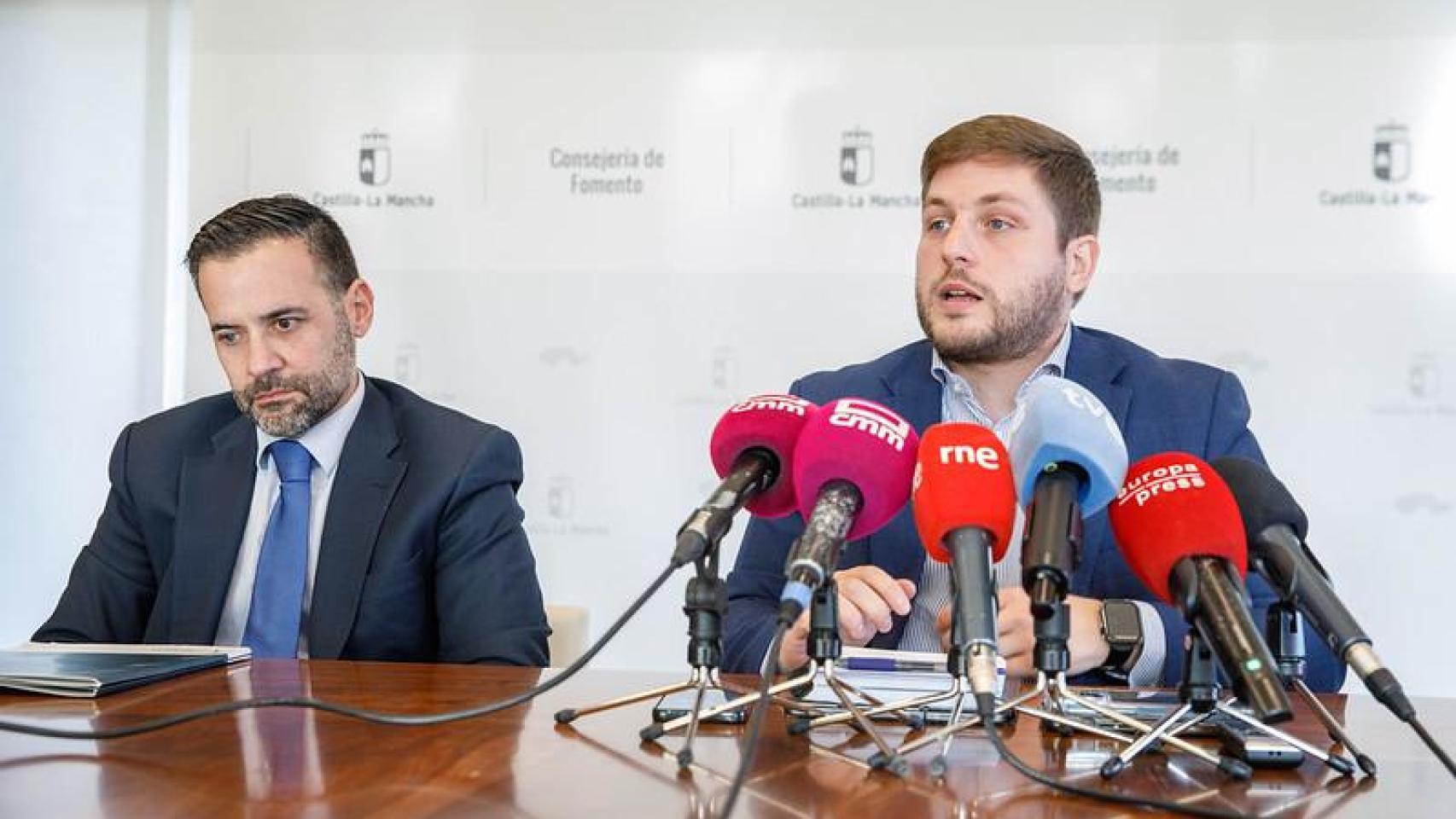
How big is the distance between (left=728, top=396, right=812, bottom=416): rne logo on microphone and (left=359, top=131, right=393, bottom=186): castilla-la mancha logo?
3.25m

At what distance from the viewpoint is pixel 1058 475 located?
1.19 metres

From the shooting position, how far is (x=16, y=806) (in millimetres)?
1079

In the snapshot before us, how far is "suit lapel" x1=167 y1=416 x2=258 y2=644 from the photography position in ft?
7.60

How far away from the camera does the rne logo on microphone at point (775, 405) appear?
1.36 m

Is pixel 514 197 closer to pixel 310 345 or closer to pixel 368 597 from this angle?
pixel 310 345

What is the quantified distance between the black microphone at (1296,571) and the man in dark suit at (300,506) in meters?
1.27

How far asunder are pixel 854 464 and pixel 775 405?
0.12 metres

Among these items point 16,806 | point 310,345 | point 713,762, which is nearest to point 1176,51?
point 310,345

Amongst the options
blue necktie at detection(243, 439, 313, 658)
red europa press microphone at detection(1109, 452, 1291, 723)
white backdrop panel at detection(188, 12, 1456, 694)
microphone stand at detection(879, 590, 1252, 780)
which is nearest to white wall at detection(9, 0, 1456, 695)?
white backdrop panel at detection(188, 12, 1456, 694)

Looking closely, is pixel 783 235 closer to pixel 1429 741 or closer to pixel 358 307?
pixel 358 307

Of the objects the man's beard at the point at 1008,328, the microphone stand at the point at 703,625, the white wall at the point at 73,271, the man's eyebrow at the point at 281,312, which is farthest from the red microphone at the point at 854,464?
the white wall at the point at 73,271

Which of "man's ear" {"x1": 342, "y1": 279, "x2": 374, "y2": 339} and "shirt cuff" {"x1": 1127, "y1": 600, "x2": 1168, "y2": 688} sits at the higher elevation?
"man's ear" {"x1": 342, "y1": 279, "x2": 374, "y2": 339}

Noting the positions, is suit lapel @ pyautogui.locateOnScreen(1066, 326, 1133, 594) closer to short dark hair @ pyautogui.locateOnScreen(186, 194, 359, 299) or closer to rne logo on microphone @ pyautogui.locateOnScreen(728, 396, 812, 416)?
rne logo on microphone @ pyautogui.locateOnScreen(728, 396, 812, 416)

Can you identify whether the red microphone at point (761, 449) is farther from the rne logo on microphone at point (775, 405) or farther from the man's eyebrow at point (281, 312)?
the man's eyebrow at point (281, 312)
